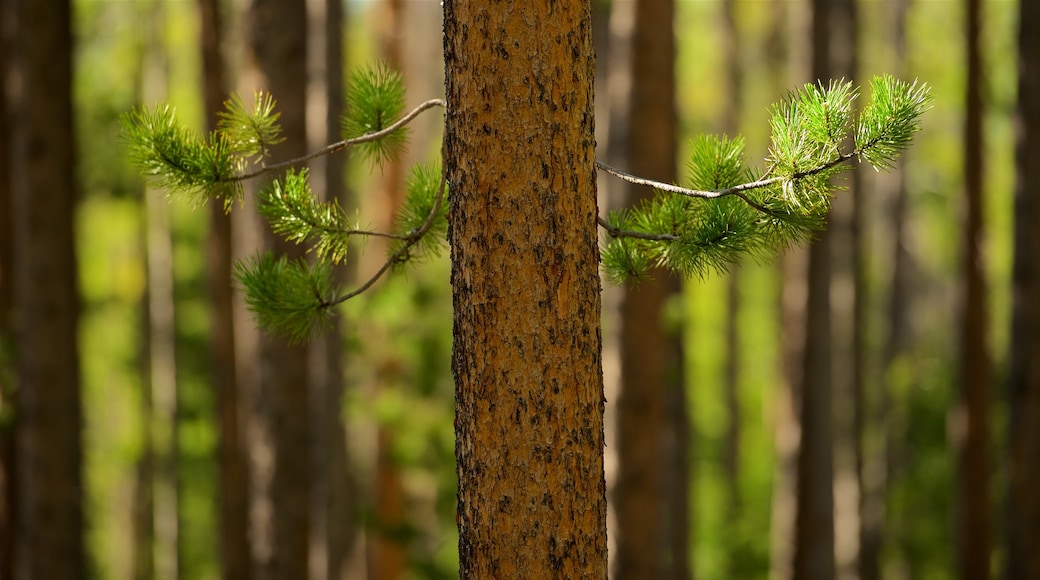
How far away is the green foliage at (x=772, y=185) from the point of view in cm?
307

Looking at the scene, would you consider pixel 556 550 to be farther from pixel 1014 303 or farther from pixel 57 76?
pixel 1014 303

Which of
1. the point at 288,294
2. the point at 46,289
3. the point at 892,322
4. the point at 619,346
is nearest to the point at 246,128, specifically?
the point at 288,294

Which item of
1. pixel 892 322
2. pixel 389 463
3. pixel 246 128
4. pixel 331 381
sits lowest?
pixel 389 463

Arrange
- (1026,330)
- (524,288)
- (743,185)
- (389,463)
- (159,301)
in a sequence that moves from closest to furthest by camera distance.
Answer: (524,288), (743,185), (1026,330), (389,463), (159,301)

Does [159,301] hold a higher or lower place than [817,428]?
higher

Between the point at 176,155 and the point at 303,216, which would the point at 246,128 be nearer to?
the point at 176,155

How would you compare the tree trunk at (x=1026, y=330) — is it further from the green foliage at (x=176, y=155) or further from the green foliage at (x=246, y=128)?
the green foliage at (x=176, y=155)

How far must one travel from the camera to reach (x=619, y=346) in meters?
7.34

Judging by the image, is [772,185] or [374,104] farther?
[374,104]

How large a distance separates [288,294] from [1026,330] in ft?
23.0

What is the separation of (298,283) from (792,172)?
1.82m

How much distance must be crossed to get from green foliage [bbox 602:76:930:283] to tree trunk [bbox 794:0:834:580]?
7.41 metres

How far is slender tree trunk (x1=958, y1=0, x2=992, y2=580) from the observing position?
10094mm

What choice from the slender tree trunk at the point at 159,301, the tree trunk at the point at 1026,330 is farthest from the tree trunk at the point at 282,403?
the slender tree trunk at the point at 159,301
